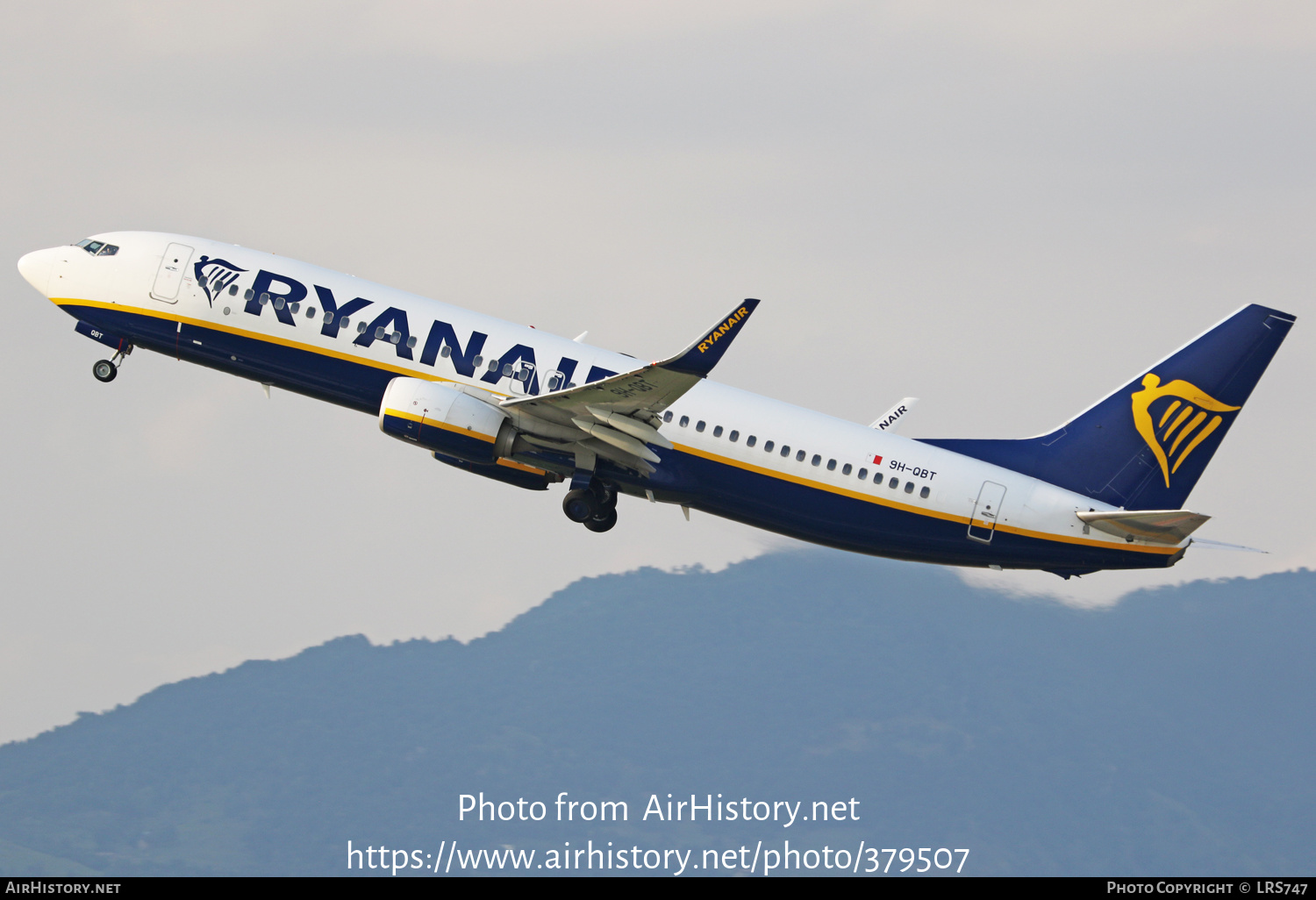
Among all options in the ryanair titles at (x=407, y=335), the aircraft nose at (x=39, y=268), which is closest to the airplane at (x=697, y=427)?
the ryanair titles at (x=407, y=335)

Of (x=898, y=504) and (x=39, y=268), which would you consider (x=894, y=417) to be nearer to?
(x=898, y=504)

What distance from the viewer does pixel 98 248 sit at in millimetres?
48125

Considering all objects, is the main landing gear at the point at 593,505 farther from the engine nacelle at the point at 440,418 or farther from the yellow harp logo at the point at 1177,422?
the yellow harp logo at the point at 1177,422

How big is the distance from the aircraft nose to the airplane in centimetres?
149

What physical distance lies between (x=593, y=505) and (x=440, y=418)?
613 centimetres

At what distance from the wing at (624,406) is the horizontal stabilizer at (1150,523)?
13.2 meters

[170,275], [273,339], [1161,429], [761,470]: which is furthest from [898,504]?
[170,275]

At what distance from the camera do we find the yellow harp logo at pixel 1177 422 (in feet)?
152

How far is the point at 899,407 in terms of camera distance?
51.4 metres

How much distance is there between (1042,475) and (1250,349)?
7.28m

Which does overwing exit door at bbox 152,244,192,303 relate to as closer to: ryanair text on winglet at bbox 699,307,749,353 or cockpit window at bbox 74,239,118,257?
cockpit window at bbox 74,239,118,257

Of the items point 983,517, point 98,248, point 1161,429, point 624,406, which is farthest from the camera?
point 98,248
